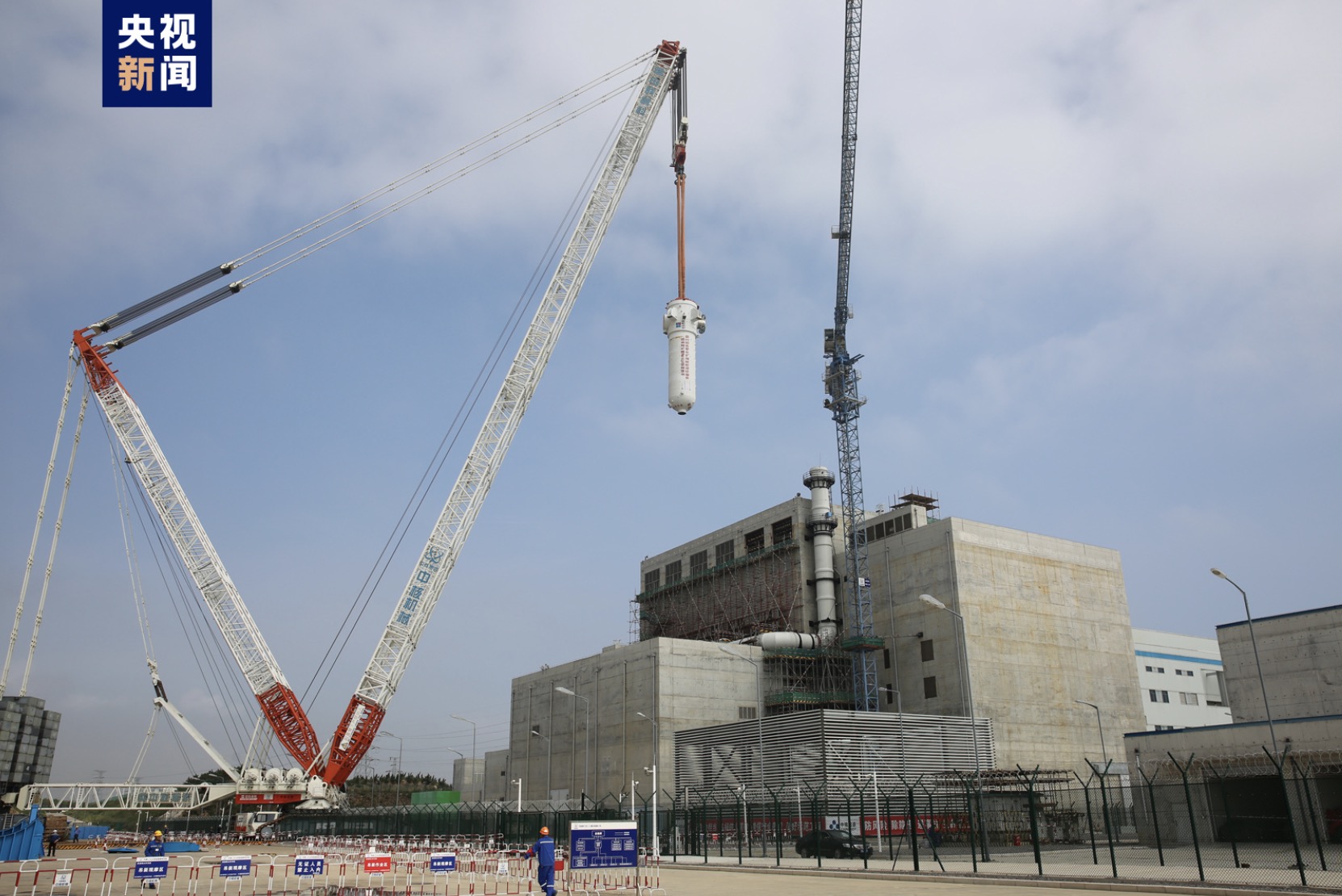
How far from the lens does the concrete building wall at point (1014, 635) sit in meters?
77.9

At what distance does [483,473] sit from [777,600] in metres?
34.0

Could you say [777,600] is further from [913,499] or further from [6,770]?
[6,770]

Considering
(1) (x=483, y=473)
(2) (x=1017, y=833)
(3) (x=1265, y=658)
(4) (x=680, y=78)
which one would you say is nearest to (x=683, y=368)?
(1) (x=483, y=473)

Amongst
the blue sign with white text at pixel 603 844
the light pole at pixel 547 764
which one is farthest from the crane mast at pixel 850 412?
the blue sign with white text at pixel 603 844

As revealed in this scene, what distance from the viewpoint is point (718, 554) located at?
334 feet

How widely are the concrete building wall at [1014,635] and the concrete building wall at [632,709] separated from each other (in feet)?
46.2

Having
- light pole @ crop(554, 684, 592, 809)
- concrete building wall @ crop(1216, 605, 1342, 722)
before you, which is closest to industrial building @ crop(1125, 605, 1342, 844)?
concrete building wall @ crop(1216, 605, 1342, 722)

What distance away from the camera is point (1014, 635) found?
3155 inches

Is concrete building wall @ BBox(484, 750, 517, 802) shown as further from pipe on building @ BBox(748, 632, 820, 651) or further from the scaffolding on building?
pipe on building @ BBox(748, 632, 820, 651)

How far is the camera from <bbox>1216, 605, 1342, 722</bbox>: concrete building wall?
5069 centimetres

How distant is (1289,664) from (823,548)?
4087 centimetres

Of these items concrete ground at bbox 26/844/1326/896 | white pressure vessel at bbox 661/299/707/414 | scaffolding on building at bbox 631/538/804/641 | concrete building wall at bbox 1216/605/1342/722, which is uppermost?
white pressure vessel at bbox 661/299/707/414

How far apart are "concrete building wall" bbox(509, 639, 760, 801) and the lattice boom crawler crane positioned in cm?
1957

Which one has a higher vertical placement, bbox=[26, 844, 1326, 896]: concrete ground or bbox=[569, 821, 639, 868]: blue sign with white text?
bbox=[569, 821, 639, 868]: blue sign with white text
